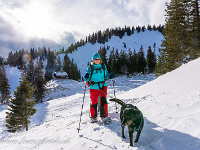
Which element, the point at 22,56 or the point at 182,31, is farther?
the point at 22,56

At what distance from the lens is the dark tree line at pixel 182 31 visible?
1795 centimetres

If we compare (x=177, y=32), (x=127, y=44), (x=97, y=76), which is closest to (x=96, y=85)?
(x=97, y=76)

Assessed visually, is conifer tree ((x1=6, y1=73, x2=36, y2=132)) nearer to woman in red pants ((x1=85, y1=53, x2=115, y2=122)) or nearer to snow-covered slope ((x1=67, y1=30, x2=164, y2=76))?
woman in red pants ((x1=85, y1=53, x2=115, y2=122))

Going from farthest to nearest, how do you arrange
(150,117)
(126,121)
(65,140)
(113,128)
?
(150,117), (113,128), (65,140), (126,121)

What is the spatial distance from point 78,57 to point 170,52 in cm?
12119

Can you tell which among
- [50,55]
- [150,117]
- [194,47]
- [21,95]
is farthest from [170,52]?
[50,55]

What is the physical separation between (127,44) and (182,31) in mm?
130980

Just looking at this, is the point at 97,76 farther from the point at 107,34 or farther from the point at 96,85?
the point at 107,34

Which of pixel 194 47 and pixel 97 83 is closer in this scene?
pixel 97 83

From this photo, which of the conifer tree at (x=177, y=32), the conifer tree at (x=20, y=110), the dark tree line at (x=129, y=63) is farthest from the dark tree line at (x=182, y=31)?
the dark tree line at (x=129, y=63)

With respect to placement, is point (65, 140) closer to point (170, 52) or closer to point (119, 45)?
point (170, 52)

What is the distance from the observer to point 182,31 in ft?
62.6

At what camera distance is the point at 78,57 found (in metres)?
136

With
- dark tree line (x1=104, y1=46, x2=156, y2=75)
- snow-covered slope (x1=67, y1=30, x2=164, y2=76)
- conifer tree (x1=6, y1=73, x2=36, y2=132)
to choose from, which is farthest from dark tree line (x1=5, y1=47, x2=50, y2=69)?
conifer tree (x1=6, y1=73, x2=36, y2=132)
